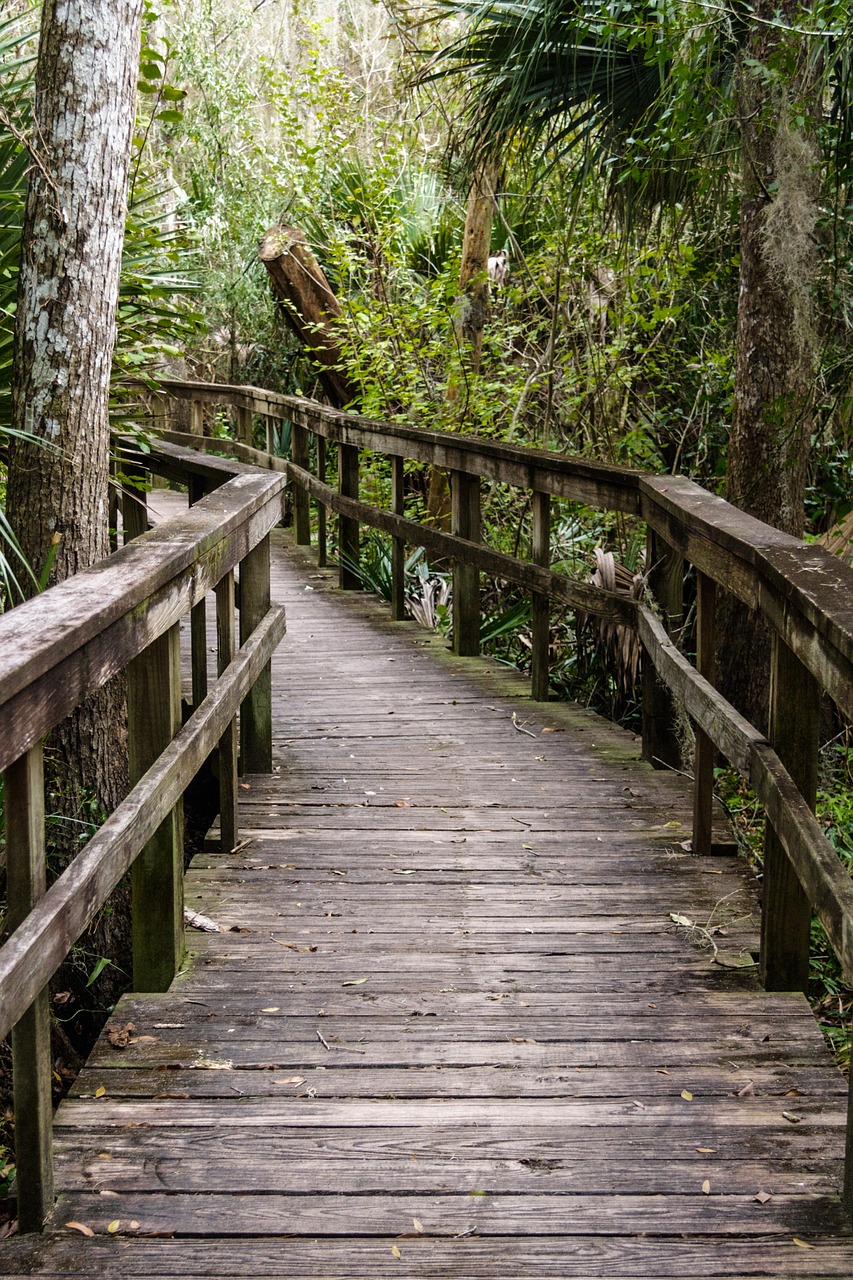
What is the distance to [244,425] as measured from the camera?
491 inches

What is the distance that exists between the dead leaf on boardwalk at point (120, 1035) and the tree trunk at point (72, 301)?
938mm

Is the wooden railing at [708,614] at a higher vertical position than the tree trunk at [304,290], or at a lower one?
lower

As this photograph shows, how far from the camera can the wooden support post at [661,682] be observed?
4.84m

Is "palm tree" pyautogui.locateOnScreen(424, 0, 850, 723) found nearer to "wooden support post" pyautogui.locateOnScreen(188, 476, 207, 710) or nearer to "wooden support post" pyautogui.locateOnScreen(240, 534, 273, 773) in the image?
"wooden support post" pyautogui.locateOnScreen(240, 534, 273, 773)

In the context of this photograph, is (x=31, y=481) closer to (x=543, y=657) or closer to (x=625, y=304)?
(x=543, y=657)

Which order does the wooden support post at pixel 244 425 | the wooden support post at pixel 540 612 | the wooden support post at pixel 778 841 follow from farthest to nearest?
the wooden support post at pixel 244 425, the wooden support post at pixel 540 612, the wooden support post at pixel 778 841

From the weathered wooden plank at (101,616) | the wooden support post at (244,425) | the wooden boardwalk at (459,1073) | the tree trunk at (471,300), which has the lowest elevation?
the wooden boardwalk at (459,1073)

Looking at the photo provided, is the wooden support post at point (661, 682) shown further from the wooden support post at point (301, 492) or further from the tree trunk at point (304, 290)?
the tree trunk at point (304, 290)

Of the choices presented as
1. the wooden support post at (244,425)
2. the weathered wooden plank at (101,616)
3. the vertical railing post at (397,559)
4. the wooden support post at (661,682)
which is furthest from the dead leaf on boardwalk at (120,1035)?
the wooden support post at (244,425)

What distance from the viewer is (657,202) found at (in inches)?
295

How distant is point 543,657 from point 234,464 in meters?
1.67

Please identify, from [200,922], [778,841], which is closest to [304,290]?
[200,922]

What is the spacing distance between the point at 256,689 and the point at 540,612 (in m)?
1.69

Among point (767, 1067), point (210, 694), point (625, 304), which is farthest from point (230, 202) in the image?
point (767, 1067)
